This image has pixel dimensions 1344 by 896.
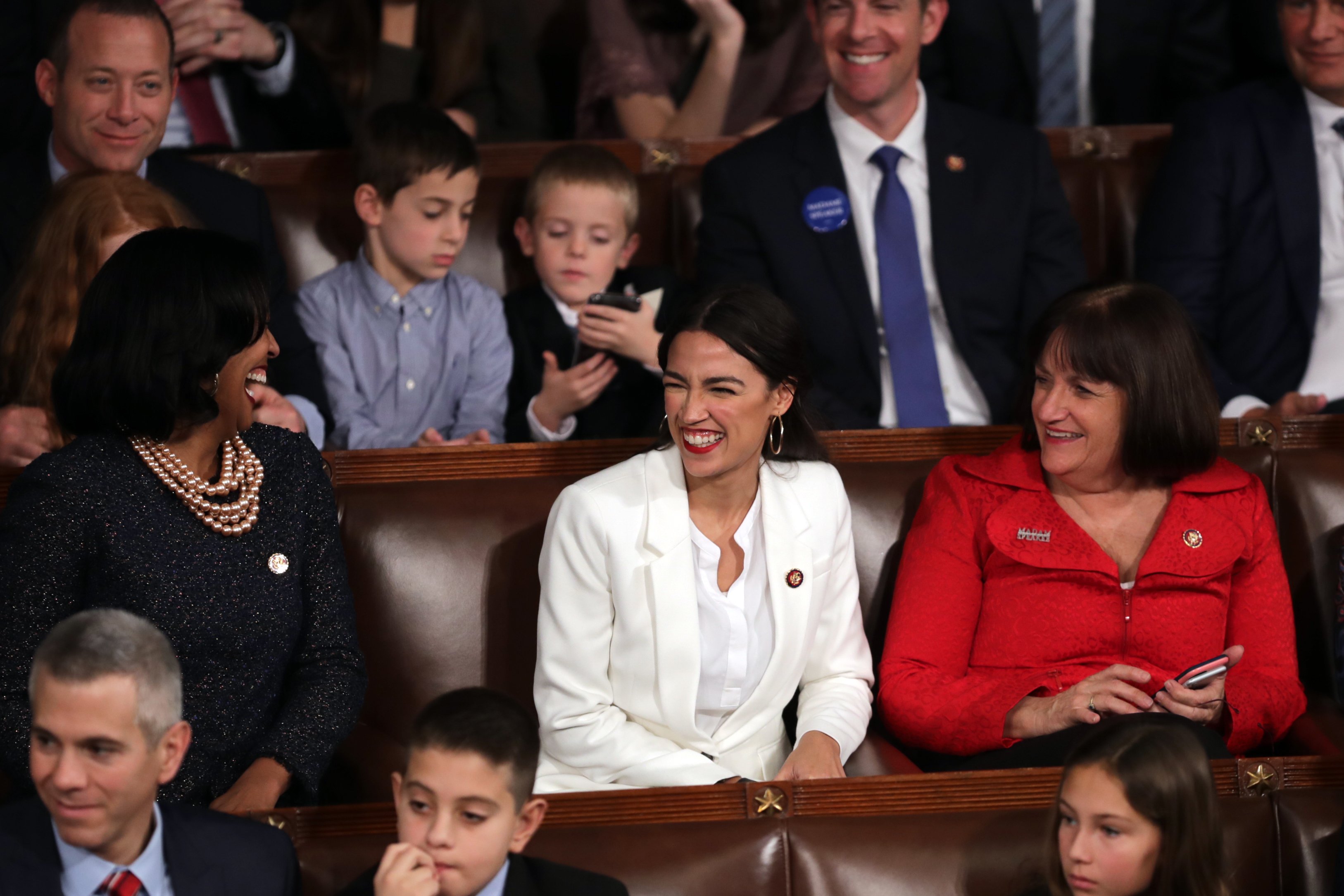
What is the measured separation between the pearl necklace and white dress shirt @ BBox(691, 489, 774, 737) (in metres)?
0.62

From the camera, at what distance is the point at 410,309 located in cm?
300

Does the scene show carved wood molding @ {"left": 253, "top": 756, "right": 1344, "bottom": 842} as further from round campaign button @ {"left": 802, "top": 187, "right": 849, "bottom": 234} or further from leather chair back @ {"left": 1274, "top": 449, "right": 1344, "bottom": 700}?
round campaign button @ {"left": 802, "top": 187, "right": 849, "bottom": 234}

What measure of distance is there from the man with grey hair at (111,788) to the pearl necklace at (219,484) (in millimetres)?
350

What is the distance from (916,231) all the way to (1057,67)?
896mm

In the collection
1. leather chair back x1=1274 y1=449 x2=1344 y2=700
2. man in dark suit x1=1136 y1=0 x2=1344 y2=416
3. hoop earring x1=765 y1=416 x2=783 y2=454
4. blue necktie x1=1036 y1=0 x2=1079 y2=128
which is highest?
blue necktie x1=1036 y1=0 x2=1079 y2=128

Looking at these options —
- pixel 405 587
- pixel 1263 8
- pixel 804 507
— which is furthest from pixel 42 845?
pixel 1263 8

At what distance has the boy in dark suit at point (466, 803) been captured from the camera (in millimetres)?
1499

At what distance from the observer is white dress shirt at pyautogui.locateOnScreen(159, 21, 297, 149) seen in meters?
3.40

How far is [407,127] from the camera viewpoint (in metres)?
2.95

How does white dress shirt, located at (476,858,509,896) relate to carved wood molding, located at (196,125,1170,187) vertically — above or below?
below

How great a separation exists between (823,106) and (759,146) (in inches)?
6.9

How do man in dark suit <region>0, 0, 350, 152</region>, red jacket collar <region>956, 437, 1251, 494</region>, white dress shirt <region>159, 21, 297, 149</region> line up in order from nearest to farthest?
red jacket collar <region>956, 437, 1251, 494</region>, man in dark suit <region>0, 0, 350, 152</region>, white dress shirt <region>159, 21, 297, 149</region>

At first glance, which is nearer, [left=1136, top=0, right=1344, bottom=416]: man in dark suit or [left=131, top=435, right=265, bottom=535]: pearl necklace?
[left=131, top=435, right=265, bottom=535]: pearl necklace

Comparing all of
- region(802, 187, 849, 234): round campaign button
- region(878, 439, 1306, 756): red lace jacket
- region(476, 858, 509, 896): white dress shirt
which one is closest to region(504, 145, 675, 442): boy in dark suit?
region(802, 187, 849, 234): round campaign button
